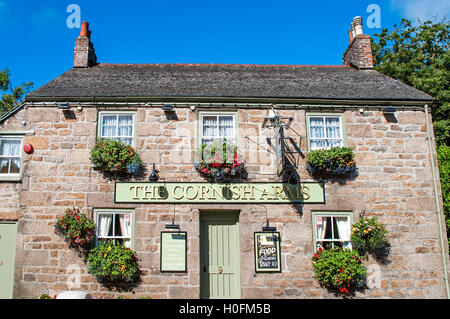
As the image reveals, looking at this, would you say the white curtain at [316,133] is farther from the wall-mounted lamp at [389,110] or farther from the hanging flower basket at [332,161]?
the wall-mounted lamp at [389,110]

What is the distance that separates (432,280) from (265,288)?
156 inches

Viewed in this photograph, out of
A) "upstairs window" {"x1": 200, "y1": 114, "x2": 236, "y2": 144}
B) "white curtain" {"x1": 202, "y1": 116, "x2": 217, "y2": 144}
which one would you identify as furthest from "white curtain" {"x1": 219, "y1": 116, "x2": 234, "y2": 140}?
"white curtain" {"x1": 202, "y1": 116, "x2": 217, "y2": 144}

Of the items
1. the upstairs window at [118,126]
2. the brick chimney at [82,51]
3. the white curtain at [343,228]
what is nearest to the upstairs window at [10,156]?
the upstairs window at [118,126]

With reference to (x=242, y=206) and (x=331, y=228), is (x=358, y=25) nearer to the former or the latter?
(x=331, y=228)

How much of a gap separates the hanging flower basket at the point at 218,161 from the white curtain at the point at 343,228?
Answer: 2639mm

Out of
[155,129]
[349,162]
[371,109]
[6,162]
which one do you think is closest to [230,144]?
[155,129]

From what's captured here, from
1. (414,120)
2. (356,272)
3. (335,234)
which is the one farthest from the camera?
(414,120)

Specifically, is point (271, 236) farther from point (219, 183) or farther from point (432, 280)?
point (432, 280)

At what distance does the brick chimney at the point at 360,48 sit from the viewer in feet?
41.7

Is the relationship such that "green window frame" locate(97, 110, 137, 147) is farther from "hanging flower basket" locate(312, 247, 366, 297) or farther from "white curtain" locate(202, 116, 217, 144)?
"hanging flower basket" locate(312, 247, 366, 297)

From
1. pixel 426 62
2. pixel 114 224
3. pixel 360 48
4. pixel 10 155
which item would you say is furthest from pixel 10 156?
pixel 426 62

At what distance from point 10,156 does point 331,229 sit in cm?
815

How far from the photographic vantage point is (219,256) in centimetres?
979

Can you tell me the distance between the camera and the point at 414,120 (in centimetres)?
1058
